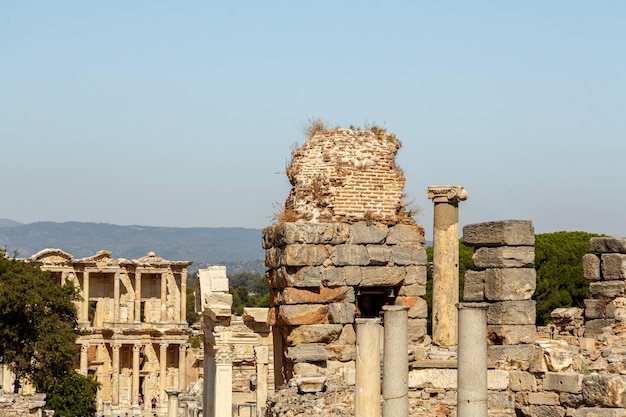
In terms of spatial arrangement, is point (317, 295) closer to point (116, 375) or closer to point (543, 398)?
point (543, 398)

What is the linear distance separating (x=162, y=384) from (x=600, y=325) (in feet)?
187

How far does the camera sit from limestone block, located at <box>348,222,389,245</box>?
1881cm

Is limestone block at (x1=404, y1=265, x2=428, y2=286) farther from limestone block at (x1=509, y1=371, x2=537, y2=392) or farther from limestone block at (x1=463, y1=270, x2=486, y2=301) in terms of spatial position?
limestone block at (x1=509, y1=371, x2=537, y2=392)

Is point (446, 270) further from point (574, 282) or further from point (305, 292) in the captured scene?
point (574, 282)

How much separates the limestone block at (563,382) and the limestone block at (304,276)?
134 inches

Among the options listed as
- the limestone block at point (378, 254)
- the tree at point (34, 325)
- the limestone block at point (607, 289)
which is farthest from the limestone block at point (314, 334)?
the tree at point (34, 325)

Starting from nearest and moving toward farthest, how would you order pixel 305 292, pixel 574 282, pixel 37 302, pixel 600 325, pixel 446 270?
pixel 305 292, pixel 446 270, pixel 600 325, pixel 574 282, pixel 37 302

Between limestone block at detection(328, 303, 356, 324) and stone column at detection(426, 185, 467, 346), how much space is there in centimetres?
234

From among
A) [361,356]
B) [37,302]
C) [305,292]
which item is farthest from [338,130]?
[37,302]

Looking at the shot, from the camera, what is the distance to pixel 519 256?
18.9 m

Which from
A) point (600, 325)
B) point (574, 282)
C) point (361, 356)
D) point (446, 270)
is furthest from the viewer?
point (574, 282)

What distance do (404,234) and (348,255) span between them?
958 millimetres

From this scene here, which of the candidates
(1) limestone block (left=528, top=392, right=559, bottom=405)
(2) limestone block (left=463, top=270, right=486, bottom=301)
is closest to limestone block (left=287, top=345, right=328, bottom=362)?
(2) limestone block (left=463, top=270, right=486, bottom=301)

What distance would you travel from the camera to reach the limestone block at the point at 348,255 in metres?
18.6
